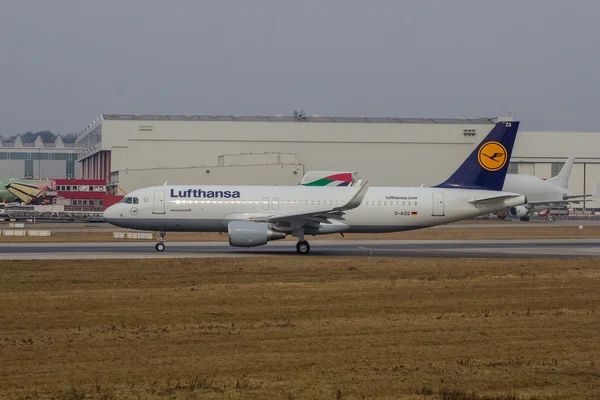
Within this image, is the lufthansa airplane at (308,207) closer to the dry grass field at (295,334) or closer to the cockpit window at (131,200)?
the cockpit window at (131,200)

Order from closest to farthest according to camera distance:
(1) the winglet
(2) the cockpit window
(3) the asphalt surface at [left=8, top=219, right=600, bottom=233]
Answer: (1) the winglet < (2) the cockpit window < (3) the asphalt surface at [left=8, top=219, right=600, bottom=233]

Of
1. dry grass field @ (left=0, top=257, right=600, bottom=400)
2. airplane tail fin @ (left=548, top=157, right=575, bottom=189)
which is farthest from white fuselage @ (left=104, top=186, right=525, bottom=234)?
airplane tail fin @ (left=548, top=157, right=575, bottom=189)

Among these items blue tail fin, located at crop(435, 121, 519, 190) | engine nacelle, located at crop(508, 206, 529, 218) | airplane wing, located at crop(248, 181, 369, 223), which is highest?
blue tail fin, located at crop(435, 121, 519, 190)

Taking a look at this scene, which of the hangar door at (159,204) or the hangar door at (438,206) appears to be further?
the hangar door at (438,206)

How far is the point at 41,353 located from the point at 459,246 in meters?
37.0

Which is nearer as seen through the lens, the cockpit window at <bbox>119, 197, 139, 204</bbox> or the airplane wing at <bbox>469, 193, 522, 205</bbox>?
the cockpit window at <bbox>119, 197, 139, 204</bbox>

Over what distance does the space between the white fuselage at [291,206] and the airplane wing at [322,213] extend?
0.84 m

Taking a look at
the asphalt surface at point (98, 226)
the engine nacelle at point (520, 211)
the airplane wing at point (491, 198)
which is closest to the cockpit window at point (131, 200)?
the airplane wing at point (491, 198)

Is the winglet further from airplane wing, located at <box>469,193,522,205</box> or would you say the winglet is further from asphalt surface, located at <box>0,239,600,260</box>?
airplane wing, located at <box>469,193,522,205</box>

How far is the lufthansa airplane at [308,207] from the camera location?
3997 cm

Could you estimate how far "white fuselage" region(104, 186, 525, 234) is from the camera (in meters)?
41.0

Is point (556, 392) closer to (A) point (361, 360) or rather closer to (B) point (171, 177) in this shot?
(A) point (361, 360)

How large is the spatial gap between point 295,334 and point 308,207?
2462 centimetres

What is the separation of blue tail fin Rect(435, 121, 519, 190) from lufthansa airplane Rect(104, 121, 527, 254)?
0.18 ft
